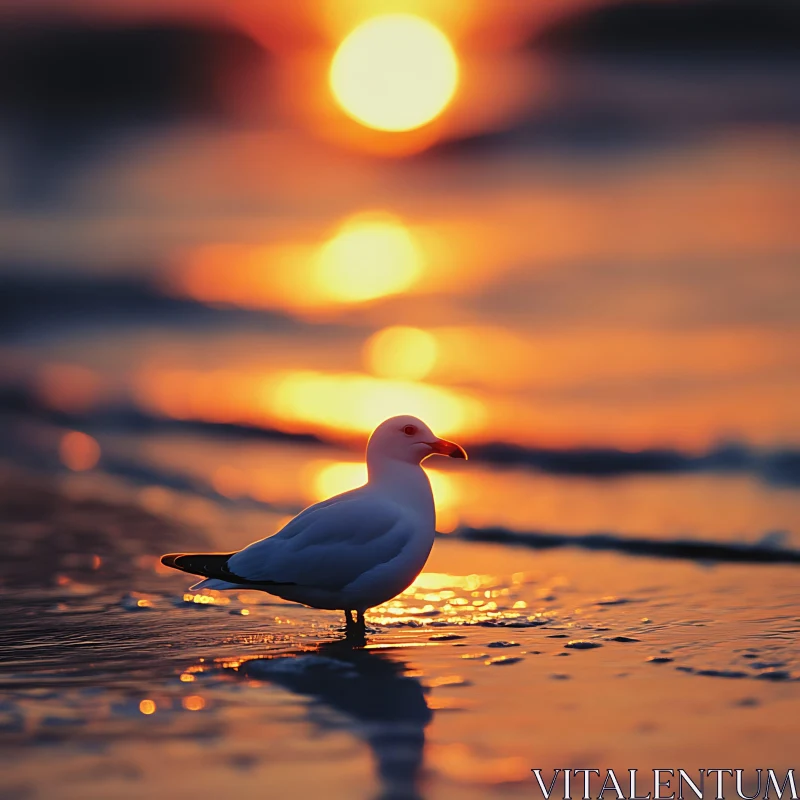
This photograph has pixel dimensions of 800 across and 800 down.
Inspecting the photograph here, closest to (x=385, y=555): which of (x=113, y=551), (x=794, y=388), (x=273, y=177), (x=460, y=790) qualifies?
(x=460, y=790)

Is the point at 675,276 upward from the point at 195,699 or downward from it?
upward

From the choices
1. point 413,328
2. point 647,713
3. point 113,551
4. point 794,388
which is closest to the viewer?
point 647,713

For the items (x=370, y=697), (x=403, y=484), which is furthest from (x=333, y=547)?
(x=370, y=697)

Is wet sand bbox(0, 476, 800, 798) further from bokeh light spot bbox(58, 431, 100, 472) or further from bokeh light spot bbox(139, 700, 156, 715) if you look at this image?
bokeh light spot bbox(58, 431, 100, 472)

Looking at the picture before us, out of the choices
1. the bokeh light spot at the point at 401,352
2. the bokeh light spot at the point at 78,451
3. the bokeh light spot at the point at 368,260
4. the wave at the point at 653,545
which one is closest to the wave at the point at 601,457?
the bokeh light spot at the point at 78,451

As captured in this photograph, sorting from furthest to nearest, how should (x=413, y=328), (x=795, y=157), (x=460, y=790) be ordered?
(x=795, y=157), (x=413, y=328), (x=460, y=790)

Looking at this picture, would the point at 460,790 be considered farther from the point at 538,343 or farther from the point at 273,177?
the point at 273,177

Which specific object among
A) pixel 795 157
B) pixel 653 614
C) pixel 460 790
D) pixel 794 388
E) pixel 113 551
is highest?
pixel 795 157

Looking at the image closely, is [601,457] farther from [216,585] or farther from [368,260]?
[368,260]
